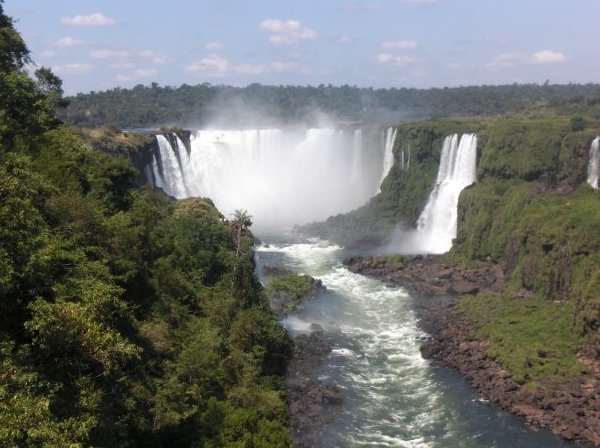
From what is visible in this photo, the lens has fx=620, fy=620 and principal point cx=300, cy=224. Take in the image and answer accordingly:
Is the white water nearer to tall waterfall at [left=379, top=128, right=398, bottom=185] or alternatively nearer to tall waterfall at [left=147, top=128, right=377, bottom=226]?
tall waterfall at [left=379, top=128, right=398, bottom=185]

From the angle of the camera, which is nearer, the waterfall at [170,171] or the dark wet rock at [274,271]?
the dark wet rock at [274,271]

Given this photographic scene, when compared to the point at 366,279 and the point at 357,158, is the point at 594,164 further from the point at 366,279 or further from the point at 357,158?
the point at 357,158

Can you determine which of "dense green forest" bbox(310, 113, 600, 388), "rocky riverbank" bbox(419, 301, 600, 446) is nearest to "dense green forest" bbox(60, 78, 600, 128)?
"dense green forest" bbox(310, 113, 600, 388)

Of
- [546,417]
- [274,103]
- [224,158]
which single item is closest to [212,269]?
[546,417]

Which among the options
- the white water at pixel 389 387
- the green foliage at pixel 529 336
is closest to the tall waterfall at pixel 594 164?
the green foliage at pixel 529 336

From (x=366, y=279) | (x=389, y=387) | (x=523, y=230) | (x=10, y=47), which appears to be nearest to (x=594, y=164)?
(x=523, y=230)

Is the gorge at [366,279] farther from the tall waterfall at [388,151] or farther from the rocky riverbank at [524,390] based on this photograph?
the rocky riverbank at [524,390]

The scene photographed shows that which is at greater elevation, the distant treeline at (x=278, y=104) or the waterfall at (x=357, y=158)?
the distant treeline at (x=278, y=104)
